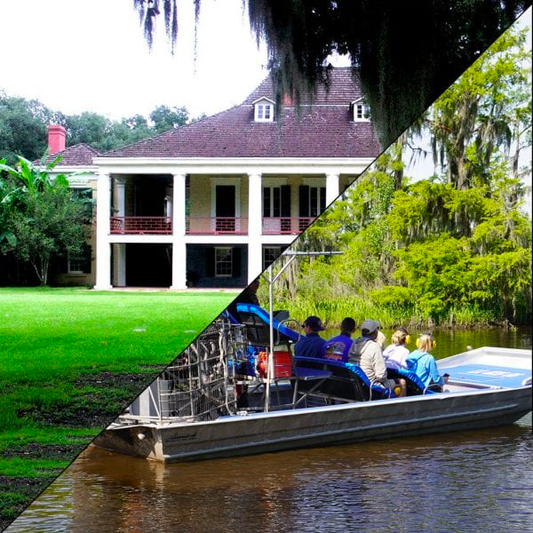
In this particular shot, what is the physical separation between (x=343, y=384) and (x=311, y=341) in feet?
0.74

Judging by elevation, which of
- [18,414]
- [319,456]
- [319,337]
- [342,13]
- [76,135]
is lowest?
[319,456]

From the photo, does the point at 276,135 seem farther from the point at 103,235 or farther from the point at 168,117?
the point at 103,235

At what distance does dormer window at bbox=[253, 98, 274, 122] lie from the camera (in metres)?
1.77

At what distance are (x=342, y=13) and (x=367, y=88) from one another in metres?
0.14

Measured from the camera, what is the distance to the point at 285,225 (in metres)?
1.70

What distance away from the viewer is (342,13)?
176 cm

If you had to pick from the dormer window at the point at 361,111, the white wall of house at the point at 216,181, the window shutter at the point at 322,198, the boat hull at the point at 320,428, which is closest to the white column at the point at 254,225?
the white wall of house at the point at 216,181

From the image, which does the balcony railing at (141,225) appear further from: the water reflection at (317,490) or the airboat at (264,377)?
Answer: the water reflection at (317,490)

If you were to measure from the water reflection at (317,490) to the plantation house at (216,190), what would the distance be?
227cm

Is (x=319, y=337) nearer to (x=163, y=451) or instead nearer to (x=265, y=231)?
(x=265, y=231)

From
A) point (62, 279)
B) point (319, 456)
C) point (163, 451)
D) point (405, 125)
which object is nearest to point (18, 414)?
point (62, 279)

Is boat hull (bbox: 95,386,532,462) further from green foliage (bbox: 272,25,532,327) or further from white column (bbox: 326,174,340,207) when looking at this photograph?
white column (bbox: 326,174,340,207)

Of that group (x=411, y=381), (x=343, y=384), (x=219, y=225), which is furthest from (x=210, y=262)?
(x=411, y=381)

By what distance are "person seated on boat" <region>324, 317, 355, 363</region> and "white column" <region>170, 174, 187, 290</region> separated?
310 millimetres
